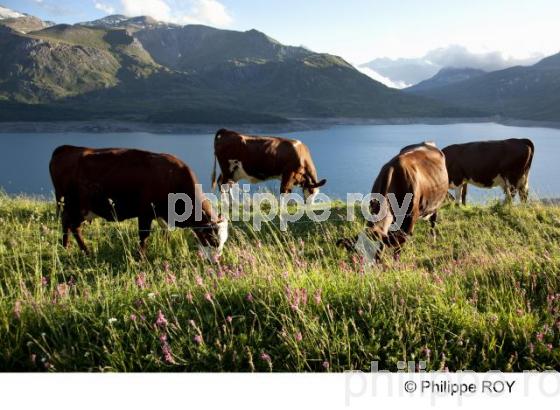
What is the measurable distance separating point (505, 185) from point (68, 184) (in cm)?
1337

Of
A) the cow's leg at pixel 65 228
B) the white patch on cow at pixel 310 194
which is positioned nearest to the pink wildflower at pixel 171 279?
the cow's leg at pixel 65 228

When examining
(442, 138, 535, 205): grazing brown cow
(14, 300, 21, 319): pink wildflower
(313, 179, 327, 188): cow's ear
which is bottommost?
(14, 300, 21, 319): pink wildflower

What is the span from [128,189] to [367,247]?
413cm

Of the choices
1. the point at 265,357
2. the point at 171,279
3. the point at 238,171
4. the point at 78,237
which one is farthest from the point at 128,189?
the point at 238,171

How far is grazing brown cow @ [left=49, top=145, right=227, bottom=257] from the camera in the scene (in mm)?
7395

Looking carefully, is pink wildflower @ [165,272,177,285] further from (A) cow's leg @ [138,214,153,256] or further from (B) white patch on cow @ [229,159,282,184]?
(B) white patch on cow @ [229,159,282,184]

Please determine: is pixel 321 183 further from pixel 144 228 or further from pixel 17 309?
pixel 17 309

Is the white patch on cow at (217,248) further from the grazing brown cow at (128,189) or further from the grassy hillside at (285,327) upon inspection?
the grassy hillside at (285,327)

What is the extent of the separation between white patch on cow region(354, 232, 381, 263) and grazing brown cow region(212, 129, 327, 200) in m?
7.83

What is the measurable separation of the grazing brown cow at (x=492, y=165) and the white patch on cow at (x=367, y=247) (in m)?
9.56

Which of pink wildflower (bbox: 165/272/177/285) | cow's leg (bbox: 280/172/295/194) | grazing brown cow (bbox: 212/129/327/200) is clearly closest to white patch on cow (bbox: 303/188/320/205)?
grazing brown cow (bbox: 212/129/327/200)

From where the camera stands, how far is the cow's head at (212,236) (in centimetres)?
723

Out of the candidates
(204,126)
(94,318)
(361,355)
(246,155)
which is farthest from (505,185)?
(204,126)
